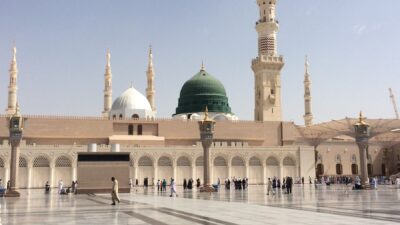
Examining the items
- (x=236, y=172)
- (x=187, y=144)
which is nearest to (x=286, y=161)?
(x=236, y=172)

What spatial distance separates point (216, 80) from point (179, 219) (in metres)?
52.0

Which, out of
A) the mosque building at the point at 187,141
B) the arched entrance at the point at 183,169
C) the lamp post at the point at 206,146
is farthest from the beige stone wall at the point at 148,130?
the lamp post at the point at 206,146

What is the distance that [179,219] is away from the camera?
11.2 meters

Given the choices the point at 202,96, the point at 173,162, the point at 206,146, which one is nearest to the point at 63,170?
the point at 173,162

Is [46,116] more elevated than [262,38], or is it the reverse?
[262,38]

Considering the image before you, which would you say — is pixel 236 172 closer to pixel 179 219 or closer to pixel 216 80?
pixel 216 80

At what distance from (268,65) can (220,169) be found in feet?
46.8

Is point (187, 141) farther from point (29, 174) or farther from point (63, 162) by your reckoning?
point (29, 174)

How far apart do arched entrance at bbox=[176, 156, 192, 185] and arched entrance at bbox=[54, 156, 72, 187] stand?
30.4 feet

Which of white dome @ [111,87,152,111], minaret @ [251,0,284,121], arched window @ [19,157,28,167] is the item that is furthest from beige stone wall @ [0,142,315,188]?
white dome @ [111,87,152,111]

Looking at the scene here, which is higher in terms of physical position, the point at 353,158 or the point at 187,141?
the point at 187,141

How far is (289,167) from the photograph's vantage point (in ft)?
155

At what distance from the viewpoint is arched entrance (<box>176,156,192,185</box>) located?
44.0 m

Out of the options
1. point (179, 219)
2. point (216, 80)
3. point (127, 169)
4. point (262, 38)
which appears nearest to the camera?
point (179, 219)
